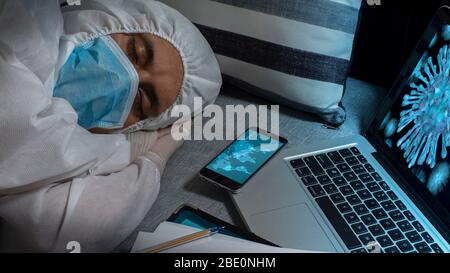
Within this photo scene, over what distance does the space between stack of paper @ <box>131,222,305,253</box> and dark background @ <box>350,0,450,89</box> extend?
1.47 ft

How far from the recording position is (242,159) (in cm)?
70

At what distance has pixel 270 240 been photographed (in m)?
0.58

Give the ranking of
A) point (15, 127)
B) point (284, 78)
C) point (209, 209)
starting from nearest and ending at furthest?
1. point (15, 127)
2. point (209, 209)
3. point (284, 78)

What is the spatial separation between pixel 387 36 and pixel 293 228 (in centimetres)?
47

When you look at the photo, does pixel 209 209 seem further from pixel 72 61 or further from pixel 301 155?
pixel 72 61

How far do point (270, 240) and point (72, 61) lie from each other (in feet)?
1.29

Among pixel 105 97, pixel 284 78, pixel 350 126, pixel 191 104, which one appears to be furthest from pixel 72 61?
pixel 350 126

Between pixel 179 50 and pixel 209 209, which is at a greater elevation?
pixel 179 50

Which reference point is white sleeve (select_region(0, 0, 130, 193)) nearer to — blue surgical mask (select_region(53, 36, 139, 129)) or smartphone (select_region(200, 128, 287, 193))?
blue surgical mask (select_region(53, 36, 139, 129))

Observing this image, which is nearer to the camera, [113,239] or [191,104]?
[113,239]

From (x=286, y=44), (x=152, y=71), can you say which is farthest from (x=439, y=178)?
(x=152, y=71)

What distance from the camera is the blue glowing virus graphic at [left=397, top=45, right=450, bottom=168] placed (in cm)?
62

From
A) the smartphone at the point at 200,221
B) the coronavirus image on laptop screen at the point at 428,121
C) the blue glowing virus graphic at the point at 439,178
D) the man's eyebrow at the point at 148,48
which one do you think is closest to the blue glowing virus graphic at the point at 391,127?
the coronavirus image on laptop screen at the point at 428,121

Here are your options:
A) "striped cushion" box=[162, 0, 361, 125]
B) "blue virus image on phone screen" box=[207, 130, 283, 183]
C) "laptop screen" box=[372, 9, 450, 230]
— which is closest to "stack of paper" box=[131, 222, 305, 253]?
"blue virus image on phone screen" box=[207, 130, 283, 183]
